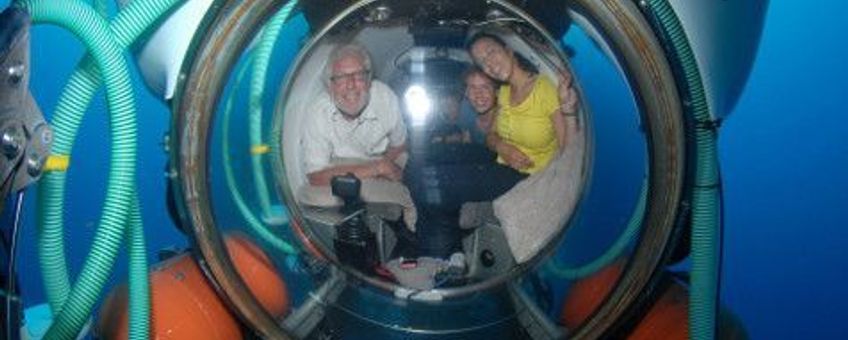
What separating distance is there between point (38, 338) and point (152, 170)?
55cm

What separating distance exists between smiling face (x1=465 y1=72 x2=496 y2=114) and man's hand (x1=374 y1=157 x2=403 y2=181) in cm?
24

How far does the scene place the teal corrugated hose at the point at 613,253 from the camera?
147 cm

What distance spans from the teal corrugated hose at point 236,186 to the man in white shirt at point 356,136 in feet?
0.45

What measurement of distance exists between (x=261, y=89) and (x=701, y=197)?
0.98 m

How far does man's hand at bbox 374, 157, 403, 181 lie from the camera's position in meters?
1.68

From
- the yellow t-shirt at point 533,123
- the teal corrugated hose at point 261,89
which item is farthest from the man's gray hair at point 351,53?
the yellow t-shirt at point 533,123

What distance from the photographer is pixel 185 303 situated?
1.45 metres

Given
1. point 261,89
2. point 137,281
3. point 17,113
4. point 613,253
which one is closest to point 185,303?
point 137,281

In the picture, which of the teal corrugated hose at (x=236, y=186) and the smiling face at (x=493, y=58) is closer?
the teal corrugated hose at (x=236, y=186)

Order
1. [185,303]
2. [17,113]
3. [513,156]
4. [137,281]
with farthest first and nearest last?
[513,156]
[185,303]
[137,281]
[17,113]

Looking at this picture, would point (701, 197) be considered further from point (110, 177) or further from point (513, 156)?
point (110, 177)

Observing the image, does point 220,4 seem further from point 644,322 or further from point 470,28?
point 644,322

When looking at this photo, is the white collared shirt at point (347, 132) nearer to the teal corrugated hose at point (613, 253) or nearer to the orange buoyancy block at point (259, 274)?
the orange buoyancy block at point (259, 274)

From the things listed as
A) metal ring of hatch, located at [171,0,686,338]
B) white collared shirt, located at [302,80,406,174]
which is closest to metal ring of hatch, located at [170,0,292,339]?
metal ring of hatch, located at [171,0,686,338]
